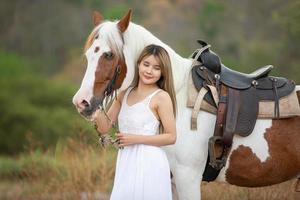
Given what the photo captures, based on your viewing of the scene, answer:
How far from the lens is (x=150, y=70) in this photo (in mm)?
3975

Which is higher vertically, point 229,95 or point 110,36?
point 110,36

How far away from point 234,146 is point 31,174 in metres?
4.78

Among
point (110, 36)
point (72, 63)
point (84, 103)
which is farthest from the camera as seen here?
point (72, 63)

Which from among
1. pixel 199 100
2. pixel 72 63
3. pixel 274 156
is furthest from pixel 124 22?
pixel 72 63

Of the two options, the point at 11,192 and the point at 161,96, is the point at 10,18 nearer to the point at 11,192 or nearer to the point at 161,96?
the point at 11,192

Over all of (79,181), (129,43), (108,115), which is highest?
(129,43)

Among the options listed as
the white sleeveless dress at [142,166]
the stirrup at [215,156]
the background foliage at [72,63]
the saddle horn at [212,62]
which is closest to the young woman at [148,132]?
the white sleeveless dress at [142,166]

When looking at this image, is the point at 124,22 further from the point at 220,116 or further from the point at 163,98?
the point at 220,116

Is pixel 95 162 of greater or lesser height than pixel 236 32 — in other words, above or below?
below

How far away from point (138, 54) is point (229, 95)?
2.39 ft

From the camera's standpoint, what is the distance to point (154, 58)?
3994 mm

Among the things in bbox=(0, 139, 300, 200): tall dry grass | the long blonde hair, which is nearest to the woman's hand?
the long blonde hair

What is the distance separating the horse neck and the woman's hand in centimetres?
46

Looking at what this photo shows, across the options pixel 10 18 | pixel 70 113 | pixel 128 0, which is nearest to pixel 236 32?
pixel 128 0
